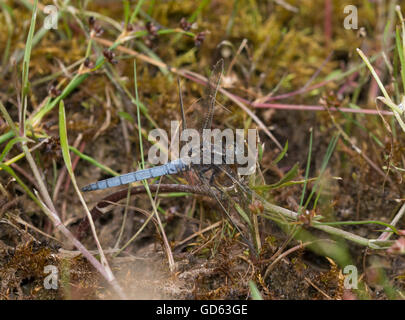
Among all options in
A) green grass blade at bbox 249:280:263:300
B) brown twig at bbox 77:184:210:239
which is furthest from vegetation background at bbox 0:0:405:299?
green grass blade at bbox 249:280:263:300

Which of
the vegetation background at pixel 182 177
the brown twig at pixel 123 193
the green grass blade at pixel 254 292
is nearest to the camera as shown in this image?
the green grass blade at pixel 254 292

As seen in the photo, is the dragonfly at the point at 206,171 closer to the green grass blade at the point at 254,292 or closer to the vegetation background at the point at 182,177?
the vegetation background at the point at 182,177

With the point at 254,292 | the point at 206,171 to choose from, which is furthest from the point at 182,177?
the point at 254,292

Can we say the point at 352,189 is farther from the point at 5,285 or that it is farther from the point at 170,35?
the point at 5,285

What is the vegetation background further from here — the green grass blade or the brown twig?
the green grass blade

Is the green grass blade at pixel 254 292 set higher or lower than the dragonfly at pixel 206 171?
lower

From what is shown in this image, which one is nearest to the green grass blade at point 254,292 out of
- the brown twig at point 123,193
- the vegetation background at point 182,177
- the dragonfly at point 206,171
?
the vegetation background at point 182,177

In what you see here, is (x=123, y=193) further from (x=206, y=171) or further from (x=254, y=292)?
(x=254, y=292)

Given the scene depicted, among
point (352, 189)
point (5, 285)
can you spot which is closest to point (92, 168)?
point (5, 285)

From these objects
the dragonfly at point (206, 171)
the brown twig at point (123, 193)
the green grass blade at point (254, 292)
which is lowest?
the green grass blade at point (254, 292)

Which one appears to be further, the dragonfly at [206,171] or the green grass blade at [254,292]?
the dragonfly at [206,171]
